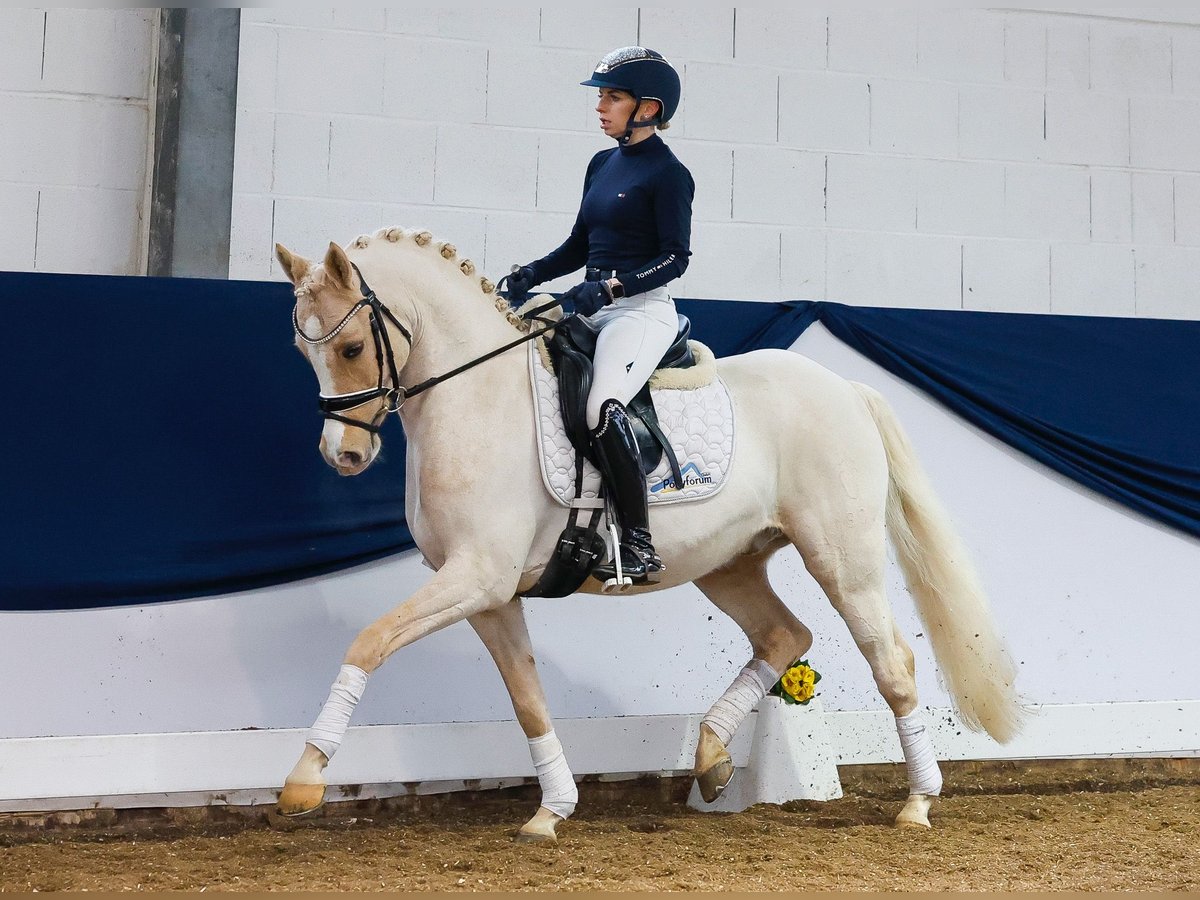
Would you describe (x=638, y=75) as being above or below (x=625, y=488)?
above

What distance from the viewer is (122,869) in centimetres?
302

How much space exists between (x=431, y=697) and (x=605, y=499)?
1191mm

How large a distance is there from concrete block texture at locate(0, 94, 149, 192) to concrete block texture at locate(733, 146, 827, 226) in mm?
2451

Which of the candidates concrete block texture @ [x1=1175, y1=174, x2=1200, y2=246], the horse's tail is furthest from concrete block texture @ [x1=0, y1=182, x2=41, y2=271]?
concrete block texture @ [x1=1175, y1=174, x2=1200, y2=246]

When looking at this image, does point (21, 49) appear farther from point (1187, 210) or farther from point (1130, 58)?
point (1187, 210)

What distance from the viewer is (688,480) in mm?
3344

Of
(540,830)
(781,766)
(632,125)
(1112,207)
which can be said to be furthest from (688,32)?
(540,830)

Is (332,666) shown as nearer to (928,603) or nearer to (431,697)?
(431,697)

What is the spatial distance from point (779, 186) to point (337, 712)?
3393mm

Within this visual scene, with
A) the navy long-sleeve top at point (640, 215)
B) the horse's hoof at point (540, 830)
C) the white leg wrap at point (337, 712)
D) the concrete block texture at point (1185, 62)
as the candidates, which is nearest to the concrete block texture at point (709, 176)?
the navy long-sleeve top at point (640, 215)

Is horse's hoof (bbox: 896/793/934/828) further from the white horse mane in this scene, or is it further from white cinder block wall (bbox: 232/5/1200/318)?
white cinder block wall (bbox: 232/5/1200/318)

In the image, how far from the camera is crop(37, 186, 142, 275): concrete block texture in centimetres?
477

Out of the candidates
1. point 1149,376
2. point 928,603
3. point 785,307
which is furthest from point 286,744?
point 1149,376

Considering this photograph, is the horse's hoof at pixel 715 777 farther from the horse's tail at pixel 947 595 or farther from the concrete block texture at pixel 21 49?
the concrete block texture at pixel 21 49
